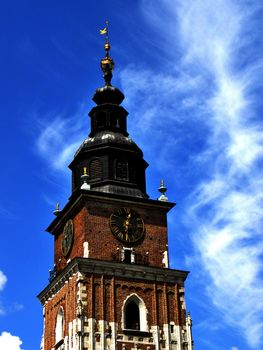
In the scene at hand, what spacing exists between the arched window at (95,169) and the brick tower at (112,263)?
0.07m

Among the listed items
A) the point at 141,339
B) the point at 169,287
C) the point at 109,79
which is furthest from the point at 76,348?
the point at 109,79

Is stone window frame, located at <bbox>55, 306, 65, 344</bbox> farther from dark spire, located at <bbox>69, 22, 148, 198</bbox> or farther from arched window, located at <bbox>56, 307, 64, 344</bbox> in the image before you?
dark spire, located at <bbox>69, 22, 148, 198</bbox>

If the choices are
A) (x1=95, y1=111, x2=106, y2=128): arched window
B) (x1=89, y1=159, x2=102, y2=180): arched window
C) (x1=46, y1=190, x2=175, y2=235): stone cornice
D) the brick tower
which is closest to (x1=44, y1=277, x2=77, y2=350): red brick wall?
the brick tower

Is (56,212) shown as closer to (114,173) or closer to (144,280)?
(114,173)

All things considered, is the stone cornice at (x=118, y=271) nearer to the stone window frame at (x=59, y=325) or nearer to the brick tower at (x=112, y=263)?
the brick tower at (x=112, y=263)

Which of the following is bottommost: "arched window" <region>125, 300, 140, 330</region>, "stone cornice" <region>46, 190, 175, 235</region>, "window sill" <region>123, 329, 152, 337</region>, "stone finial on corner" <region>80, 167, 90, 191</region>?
"window sill" <region>123, 329, 152, 337</region>

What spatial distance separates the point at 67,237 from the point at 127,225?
4.78 meters

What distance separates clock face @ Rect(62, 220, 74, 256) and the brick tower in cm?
8

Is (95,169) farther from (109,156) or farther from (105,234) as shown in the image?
(105,234)

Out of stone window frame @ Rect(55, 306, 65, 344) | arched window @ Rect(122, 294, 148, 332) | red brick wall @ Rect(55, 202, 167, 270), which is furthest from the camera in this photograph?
stone window frame @ Rect(55, 306, 65, 344)

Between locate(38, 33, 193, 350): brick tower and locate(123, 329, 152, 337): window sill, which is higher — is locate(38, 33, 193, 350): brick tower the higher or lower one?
the higher one

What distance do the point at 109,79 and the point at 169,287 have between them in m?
18.6

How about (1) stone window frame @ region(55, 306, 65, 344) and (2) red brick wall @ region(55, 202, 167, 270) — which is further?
(1) stone window frame @ region(55, 306, 65, 344)

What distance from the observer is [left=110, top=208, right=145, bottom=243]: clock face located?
53.5 metres
